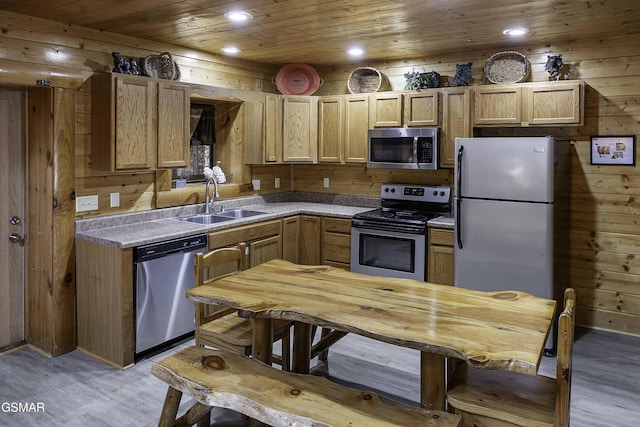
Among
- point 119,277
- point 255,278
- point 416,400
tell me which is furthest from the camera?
point 119,277

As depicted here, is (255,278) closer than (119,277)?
Yes

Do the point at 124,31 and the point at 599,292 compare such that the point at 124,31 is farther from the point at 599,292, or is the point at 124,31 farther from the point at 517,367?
the point at 599,292

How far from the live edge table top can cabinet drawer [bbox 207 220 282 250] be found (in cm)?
122

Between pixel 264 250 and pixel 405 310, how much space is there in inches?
98.5

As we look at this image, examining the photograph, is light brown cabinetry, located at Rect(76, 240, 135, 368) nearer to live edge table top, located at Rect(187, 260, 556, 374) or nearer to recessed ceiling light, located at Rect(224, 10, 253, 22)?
live edge table top, located at Rect(187, 260, 556, 374)

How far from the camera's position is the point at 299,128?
5297 millimetres

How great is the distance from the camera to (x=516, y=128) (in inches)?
178

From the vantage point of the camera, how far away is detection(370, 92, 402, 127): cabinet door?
4.84m

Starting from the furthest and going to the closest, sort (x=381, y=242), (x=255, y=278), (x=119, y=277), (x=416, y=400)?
(x=381, y=242) < (x=119, y=277) < (x=416, y=400) < (x=255, y=278)

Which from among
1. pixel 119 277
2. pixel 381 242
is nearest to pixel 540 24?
pixel 381 242

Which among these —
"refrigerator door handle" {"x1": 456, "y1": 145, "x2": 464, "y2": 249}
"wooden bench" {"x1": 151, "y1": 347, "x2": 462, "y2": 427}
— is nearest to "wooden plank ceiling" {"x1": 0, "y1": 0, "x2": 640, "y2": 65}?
"refrigerator door handle" {"x1": 456, "y1": 145, "x2": 464, "y2": 249}

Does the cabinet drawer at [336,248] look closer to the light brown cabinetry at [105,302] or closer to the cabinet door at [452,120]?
the cabinet door at [452,120]

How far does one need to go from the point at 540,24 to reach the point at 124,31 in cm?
311

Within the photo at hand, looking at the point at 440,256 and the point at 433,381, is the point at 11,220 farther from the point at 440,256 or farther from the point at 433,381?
the point at 440,256
